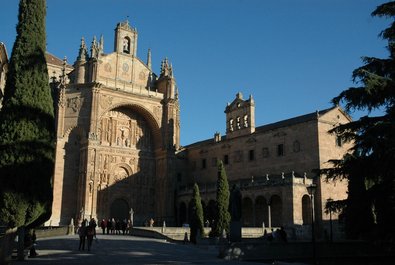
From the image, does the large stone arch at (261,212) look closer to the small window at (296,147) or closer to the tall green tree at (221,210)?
the small window at (296,147)

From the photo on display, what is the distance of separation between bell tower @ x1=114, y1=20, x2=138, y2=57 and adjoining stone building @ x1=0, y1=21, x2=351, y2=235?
11 centimetres

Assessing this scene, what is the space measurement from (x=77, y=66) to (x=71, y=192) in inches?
490

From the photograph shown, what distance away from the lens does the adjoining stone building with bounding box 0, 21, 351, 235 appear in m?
37.3

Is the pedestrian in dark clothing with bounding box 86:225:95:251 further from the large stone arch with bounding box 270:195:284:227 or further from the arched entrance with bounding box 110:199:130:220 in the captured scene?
the arched entrance with bounding box 110:199:130:220

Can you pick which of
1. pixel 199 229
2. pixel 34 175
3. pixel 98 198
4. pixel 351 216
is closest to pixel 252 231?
pixel 199 229

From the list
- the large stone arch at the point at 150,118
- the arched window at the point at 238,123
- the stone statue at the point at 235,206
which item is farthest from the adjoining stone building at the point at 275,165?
the stone statue at the point at 235,206

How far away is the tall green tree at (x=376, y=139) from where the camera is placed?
15172 mm

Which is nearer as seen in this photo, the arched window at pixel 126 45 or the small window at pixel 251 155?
the small window at pixel 251 155

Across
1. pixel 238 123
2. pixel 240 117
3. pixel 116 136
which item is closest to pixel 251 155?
pixel 238 123

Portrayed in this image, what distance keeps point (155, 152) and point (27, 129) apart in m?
35.0

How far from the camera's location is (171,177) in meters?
46.7

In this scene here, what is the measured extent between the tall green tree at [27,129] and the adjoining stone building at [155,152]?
2419cm

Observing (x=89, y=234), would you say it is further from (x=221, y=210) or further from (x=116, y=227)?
(x=116, y=227)

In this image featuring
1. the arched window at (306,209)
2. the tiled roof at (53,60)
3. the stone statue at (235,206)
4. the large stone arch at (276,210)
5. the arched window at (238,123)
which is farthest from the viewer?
the tiled roof at (53,60)
